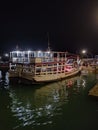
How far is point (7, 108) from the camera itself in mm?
20297

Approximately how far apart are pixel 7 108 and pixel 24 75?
1562 centimetres

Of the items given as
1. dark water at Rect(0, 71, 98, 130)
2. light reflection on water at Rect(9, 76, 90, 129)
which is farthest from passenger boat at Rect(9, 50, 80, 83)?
dark water at Rect(0, 71, 98, 130)

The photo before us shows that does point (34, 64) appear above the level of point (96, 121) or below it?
above

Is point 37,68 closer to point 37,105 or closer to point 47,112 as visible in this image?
point 37,105

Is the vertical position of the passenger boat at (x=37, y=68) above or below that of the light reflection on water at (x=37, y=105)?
above

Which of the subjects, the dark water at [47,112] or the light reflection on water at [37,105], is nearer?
the dark water at [47,112]

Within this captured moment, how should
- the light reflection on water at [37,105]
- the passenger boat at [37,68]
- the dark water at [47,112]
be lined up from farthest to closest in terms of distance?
the passenger boat at [37,68] < the light reflection on water at [37,105] < the dark water at [47,112]

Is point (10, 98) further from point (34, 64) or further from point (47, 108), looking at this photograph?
point (34, 64)

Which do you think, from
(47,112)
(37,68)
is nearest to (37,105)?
(47,112)

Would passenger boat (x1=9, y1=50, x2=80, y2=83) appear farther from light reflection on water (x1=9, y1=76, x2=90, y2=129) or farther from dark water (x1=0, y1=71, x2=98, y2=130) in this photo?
dark water (x1=0, y1=71, x2=98, y2=130)

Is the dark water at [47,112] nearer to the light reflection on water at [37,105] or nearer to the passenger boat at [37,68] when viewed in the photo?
the light reflection on water at [37,105]

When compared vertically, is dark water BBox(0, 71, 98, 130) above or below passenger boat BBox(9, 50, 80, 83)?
below

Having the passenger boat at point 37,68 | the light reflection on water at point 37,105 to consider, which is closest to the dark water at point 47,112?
the light reflection on water at point 37,105

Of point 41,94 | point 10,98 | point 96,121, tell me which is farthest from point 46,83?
point 96,121
